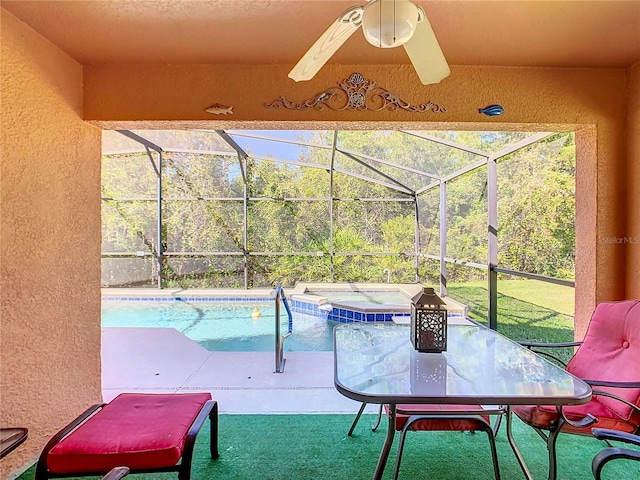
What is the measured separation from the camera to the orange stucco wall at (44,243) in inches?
74.4

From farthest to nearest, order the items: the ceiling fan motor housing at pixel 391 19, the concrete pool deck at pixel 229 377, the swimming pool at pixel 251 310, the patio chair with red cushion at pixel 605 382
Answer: the swimming pool at pixel 251 310, the concrete pool deck at pixel 229 377, the patio chair with red cushion at pixel 605 382, the ceiling fan motor housing at pixel 391 19

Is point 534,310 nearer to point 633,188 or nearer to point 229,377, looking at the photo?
point 633,188

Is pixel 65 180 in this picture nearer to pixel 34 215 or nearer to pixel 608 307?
pixel 34 215

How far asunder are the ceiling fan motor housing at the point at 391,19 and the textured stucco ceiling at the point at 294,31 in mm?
605

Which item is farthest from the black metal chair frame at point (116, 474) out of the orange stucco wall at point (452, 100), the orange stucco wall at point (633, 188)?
the orange stucco wall at point (633, 188)

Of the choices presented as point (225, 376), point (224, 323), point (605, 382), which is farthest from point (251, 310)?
point (605, 382)

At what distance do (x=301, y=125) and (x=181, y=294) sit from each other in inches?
260

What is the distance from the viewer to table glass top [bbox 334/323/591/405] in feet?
4.51

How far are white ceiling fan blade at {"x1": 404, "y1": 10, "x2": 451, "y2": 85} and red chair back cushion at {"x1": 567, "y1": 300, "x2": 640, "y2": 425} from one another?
185cm

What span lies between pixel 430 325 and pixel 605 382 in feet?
2.93

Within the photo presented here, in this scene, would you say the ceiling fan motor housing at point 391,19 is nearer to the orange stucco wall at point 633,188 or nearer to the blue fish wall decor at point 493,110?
the blue fish wall decor at point 493,110

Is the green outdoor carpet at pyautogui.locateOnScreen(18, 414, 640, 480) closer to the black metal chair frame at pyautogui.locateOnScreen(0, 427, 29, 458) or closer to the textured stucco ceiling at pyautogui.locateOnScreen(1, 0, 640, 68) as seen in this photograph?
the black metal chair frame at pyautogui.locateOnScreen(0, 427, 29, 458)

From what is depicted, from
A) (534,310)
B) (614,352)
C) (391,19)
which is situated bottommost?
(534,310)

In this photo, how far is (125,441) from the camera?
5.24 feet
